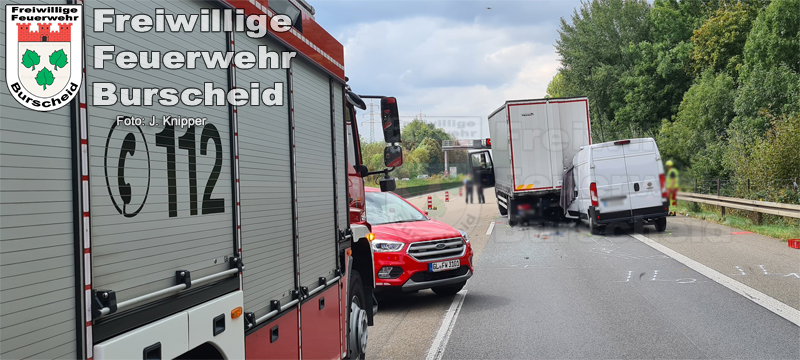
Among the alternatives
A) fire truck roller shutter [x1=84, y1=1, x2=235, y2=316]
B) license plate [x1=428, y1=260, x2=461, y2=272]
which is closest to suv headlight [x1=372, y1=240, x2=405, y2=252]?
license plate [x1=428, y1=260, x2=461, y2=272]

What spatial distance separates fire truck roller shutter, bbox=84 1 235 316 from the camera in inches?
86.3

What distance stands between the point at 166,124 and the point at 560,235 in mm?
16585

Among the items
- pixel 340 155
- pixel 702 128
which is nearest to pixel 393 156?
pixel 340 155

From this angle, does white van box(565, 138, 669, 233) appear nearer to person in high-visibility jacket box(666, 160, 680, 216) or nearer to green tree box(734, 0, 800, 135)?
person in high-visibility jacket box(666, 160, 680, 216)

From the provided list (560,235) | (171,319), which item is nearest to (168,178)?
(171,319)

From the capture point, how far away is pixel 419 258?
8.73 m

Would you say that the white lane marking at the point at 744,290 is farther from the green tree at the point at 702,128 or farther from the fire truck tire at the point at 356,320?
the fire truck tire at the point at 356,320

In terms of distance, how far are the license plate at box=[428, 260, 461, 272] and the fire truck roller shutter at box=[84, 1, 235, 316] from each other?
5808mm

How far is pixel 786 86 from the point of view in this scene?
23.2 m

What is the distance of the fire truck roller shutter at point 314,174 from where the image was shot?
14.2 ft

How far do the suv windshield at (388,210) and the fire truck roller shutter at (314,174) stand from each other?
472cm

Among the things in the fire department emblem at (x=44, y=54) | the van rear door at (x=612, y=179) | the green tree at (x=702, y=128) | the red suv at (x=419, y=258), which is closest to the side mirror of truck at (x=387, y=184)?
the red suv at (x=419, y=258)

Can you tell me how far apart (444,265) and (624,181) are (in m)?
3.11

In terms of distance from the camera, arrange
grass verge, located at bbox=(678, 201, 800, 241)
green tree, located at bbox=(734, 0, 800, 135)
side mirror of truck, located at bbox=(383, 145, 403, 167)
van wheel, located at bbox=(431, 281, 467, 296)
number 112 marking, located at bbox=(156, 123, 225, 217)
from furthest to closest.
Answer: green tree, located at bbox=(734, 0, 800, 135) → grass verge, located at bbox=(678, 201, 800, 241) → van wheel, located at bbox=(431, 281, 467, 296) → side mirror of truck, located at bbox=(383, 145, 403, 167) → number 112 marking, located at bbox=(156, 123, 225, 217)
